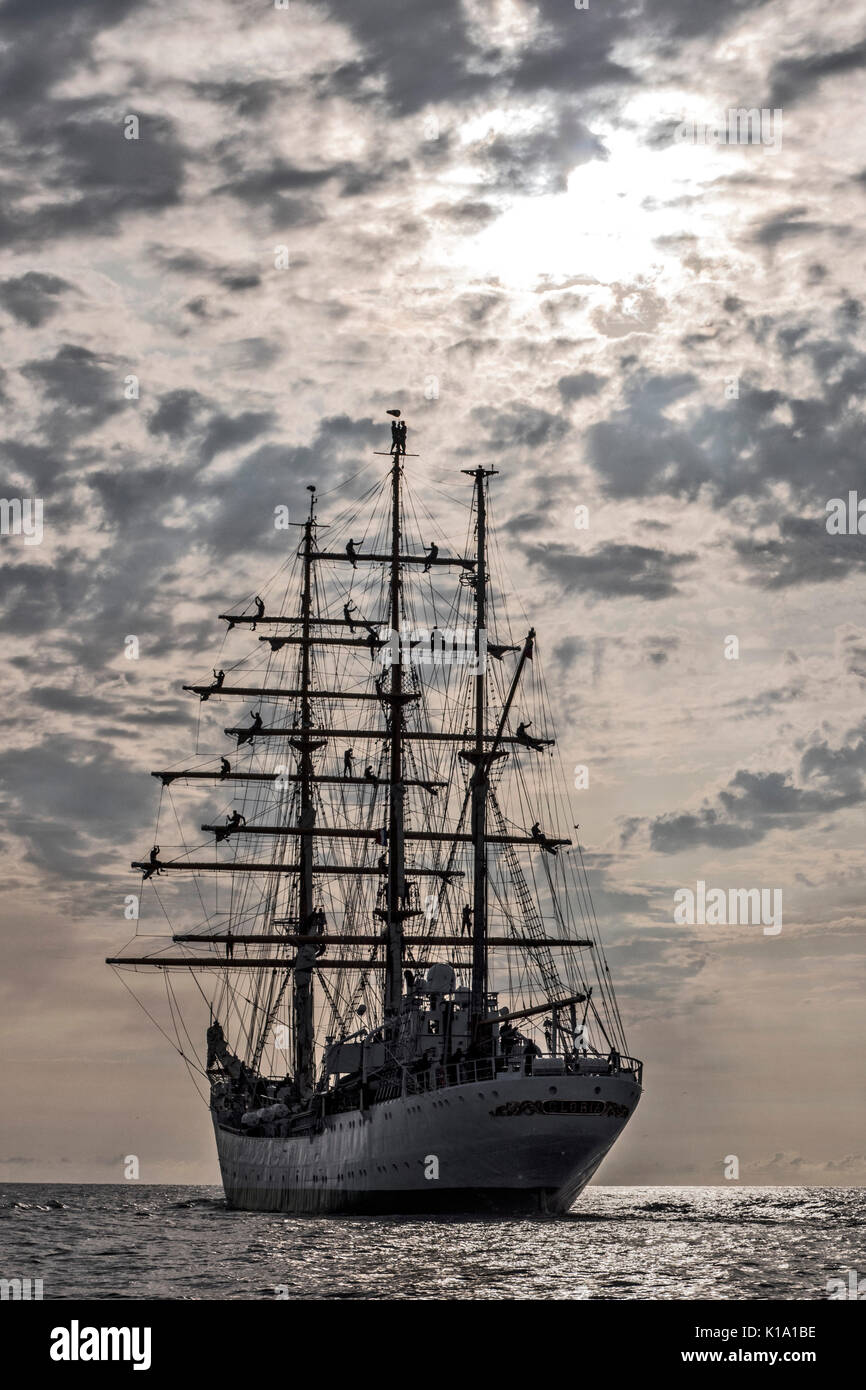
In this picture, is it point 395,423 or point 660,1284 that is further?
point 395,423

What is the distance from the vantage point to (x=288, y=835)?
108 meters

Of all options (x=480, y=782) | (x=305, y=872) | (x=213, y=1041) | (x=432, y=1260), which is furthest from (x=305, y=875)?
(x=432, y=1260)

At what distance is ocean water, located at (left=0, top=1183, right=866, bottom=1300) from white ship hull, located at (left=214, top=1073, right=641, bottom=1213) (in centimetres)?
115

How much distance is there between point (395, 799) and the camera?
87438mm

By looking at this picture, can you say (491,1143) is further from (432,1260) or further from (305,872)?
(305,872)

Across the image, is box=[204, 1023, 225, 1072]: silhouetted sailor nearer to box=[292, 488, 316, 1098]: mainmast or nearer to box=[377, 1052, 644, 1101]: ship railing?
box=[292, 488, 316, 1098]: mainmast

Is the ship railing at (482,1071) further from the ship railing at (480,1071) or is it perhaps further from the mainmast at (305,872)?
the mainmast at (305,872)

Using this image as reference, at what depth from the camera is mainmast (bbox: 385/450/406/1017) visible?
85.2 metres

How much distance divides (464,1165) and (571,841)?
83.3ft

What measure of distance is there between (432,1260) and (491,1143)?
17911 mm

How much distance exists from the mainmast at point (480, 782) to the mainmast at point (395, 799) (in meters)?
8.17

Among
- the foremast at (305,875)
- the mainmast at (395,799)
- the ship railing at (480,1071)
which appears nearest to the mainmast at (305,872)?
the foremast at (305,875)
